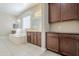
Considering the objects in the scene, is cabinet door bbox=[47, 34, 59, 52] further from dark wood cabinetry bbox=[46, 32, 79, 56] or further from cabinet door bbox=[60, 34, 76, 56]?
cabinet door bbox=[60, 34, 76, 56]

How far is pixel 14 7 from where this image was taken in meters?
3.13

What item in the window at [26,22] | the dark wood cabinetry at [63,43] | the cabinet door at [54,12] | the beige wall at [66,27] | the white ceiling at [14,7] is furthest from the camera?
the cabinet door at [54,12]

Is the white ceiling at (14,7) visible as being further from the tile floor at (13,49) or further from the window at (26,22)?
the tile floor at (13,49)

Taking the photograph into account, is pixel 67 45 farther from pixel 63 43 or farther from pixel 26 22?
pixel 26 22

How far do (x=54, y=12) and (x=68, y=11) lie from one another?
70cm

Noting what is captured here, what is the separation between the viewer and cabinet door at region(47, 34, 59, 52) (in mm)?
3604

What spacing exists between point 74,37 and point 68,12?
736 millimetres

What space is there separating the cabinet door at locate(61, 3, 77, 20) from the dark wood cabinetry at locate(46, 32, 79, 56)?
454mm

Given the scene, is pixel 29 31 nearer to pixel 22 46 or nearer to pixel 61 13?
pixel 22 46

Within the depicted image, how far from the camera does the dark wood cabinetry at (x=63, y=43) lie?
114 inches

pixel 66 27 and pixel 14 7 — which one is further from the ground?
pixel 14 7

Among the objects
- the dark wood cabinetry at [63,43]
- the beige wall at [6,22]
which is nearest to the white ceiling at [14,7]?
the beige wall at [6,22]

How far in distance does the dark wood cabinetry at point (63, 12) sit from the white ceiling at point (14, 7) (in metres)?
0.93

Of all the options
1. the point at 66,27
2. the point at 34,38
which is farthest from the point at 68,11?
the point at 34,38
